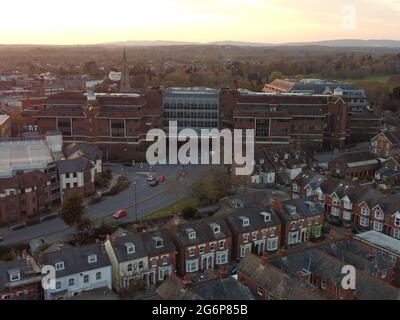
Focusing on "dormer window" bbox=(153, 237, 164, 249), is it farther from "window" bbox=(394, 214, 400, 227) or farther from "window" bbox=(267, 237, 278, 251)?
"window" bbox=(394, 214, 400, 227)

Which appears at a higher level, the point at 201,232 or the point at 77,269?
the point at 201,232

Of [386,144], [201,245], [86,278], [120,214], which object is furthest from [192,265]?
[386,144]

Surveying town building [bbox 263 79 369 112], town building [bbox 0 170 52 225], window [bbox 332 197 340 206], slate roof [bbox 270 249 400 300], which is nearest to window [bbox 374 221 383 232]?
window [bbox 332 197 340 206]

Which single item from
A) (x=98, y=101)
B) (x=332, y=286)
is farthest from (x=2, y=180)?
(x=332, y=286)

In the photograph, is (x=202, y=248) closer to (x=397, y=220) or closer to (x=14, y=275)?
(x=14, y=275)

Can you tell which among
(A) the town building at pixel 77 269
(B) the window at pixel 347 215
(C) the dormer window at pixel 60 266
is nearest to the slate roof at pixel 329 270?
(A) the town building at pixel 77 269

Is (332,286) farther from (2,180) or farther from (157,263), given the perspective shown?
(2,180)
